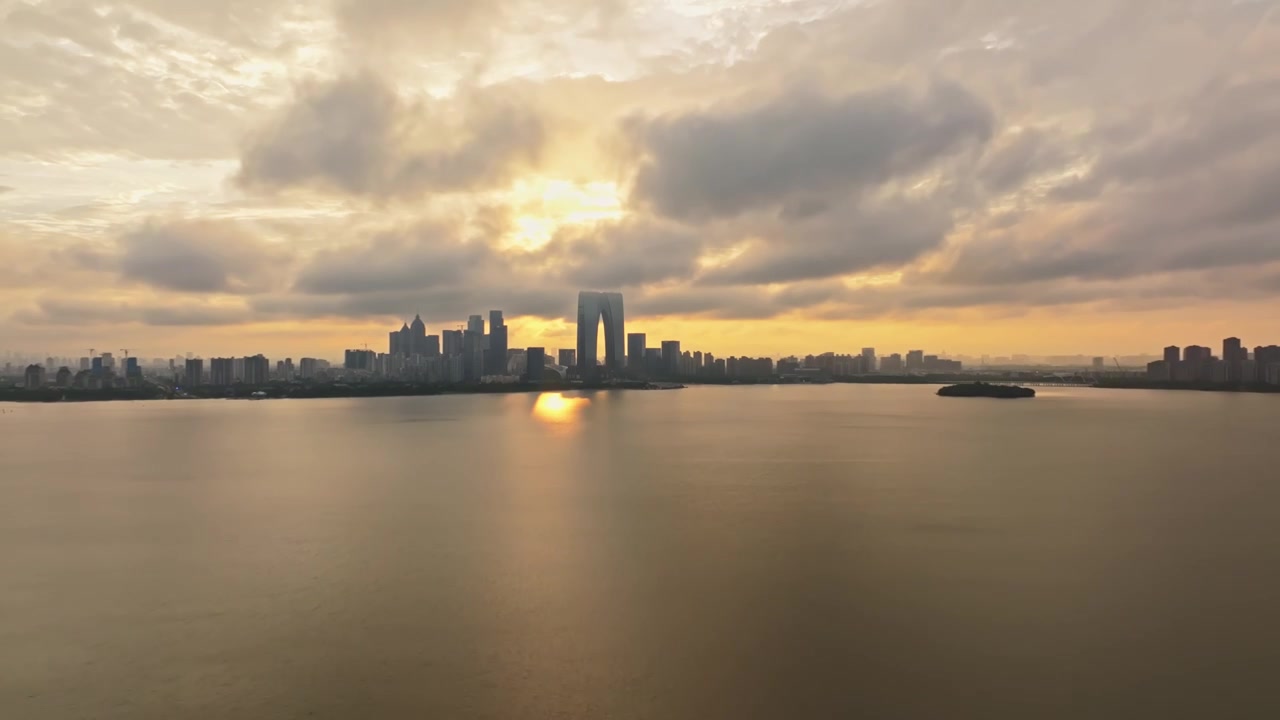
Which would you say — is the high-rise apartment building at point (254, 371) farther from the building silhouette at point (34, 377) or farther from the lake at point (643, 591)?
the lake at point (643, 591)

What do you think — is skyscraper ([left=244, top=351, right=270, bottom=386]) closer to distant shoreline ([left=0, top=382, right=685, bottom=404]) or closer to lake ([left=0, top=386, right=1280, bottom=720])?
distant shoreline ([left=0, top=382, right=685, bottom=404])

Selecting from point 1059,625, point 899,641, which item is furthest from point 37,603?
point 1059,625

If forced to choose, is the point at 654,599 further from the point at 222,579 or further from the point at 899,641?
the point at 222,579

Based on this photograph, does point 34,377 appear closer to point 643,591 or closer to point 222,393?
point 222,393

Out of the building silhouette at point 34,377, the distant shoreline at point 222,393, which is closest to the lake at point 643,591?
the distant shoreline at point 222,393

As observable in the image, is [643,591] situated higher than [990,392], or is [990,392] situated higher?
[990,392]

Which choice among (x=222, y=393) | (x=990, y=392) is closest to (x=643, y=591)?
(x=990, y=392)
